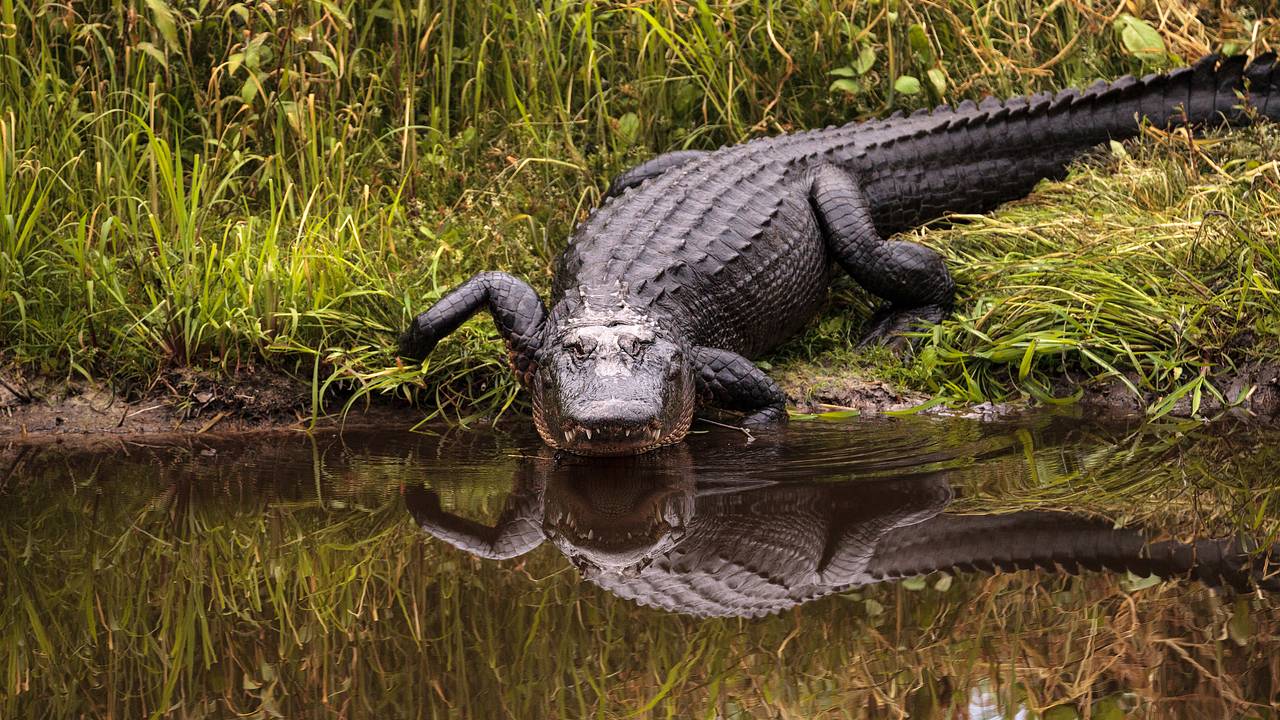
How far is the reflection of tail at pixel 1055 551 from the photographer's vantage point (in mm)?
2789

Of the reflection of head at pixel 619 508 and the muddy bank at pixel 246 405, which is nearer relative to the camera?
the reflection of head at pixel 619 508

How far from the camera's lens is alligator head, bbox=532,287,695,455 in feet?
12.5

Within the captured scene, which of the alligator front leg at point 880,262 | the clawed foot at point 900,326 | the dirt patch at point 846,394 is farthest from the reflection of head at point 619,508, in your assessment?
the alligator front leg at point 880,262

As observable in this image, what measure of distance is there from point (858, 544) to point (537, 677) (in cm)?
102

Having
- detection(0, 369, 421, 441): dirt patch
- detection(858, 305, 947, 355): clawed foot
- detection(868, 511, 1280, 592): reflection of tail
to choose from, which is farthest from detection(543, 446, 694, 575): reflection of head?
detection(858, 305, 947, 355): clawed foot

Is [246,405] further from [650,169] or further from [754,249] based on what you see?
[650,169]

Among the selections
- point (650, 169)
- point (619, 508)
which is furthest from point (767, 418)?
point (650, 169)

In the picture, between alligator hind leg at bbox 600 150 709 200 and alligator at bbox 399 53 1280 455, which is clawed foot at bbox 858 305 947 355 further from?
alligator hind leg at bbox 600 150 709 200

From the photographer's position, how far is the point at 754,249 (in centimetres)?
490

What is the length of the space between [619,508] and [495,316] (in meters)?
1.29

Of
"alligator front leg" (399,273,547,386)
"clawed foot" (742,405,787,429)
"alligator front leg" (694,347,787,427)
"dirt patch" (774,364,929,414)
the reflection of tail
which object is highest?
the reflection of tail

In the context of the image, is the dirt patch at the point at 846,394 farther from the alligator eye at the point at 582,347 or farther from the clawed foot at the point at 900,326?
the alligator eye at the point at 582,347

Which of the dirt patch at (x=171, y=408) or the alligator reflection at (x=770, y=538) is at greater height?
the alligator reflection at (x=770, y=538)

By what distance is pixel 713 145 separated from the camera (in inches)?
243
